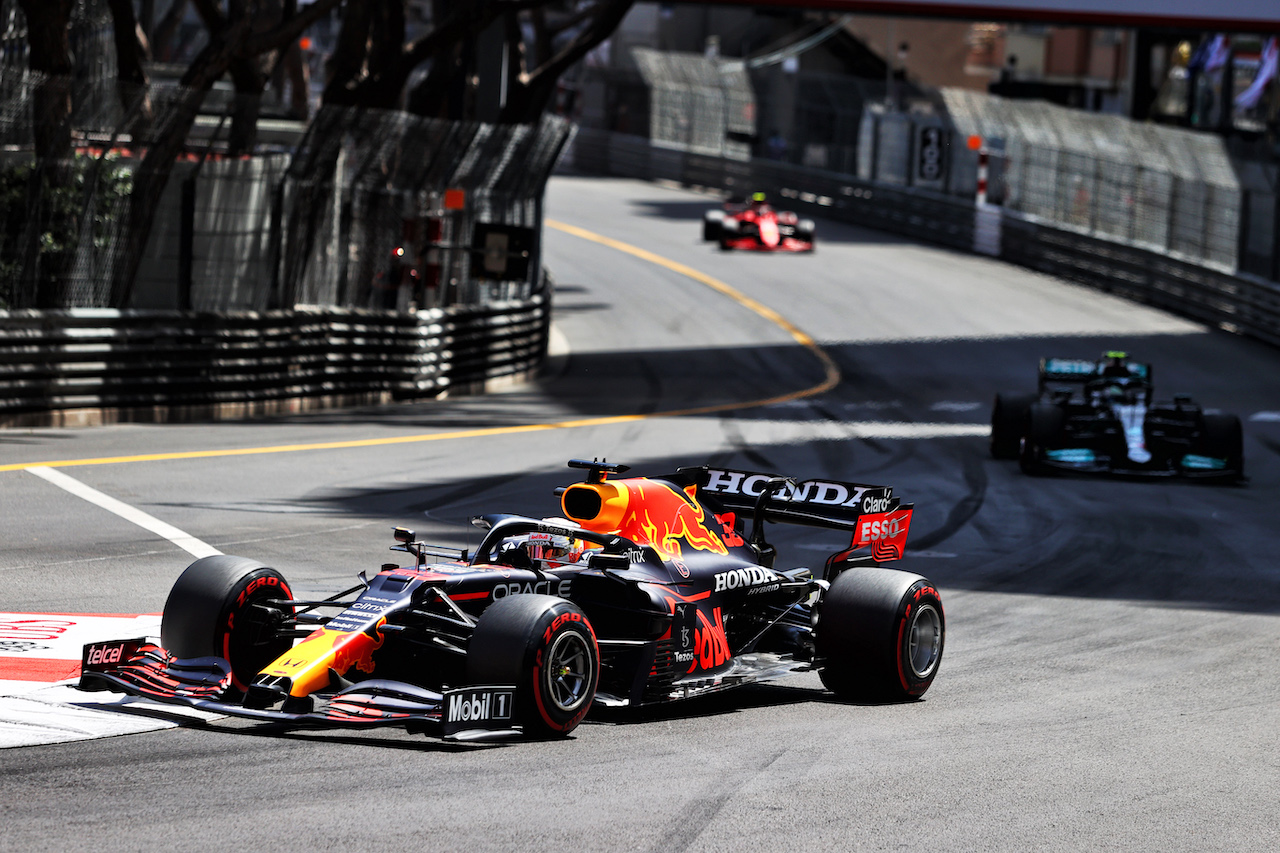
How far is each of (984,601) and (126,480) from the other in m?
7.84

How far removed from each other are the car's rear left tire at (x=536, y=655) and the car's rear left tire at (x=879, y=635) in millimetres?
1830

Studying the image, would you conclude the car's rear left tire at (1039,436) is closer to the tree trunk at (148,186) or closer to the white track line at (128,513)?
the white track line at (128,513)

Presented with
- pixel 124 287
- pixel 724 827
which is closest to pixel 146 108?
pixel 124 287

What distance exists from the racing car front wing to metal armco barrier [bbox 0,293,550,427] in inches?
442

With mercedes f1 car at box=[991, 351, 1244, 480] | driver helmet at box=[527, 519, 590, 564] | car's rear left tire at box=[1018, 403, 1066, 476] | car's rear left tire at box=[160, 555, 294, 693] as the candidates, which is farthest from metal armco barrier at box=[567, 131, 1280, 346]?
car's rear left tire at box=[160, 555, 294, 693]

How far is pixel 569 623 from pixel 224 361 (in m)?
13.9

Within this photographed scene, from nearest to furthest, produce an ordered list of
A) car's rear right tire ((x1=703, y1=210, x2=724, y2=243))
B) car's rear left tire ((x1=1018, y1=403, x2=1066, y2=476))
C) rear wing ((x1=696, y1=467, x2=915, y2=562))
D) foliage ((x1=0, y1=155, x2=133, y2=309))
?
rear wing ((x1=696, y1=467, x2=915, y2=562))
foliage ((x1=0, y1=155, x2=133, y2=309))
car's rear left tire ((x1=1018, y1=403, x2=1066, y2=476))
car's rear right tire ((x1=703, y1=210, x2=724, y2=243))

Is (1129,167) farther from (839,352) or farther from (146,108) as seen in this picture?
(146,108)

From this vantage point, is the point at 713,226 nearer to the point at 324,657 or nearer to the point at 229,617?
the point at 229,617

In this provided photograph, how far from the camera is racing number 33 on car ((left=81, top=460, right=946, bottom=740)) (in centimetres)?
745

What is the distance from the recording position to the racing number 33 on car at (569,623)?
7.45 metres

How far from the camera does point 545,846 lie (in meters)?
6.18

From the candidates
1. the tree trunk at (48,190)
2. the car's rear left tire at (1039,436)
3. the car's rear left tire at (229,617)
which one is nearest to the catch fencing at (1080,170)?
the car's rear left tire at (1039,436)

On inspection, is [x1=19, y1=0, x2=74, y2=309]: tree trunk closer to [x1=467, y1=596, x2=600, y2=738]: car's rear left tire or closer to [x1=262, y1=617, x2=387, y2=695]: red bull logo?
[x1=262, y1=617, x2=387, y2=695]: red bull logo
